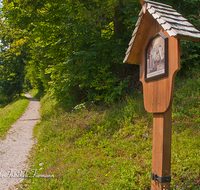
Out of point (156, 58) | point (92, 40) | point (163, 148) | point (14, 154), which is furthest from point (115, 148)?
point (92, 40)

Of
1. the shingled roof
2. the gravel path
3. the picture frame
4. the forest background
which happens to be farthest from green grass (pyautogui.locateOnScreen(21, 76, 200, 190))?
the shingled roof

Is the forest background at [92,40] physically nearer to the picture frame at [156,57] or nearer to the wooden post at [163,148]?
the picture frame at [156,57]

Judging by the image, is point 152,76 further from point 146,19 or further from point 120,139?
point 120,139

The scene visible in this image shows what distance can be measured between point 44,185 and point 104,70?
544 centimetres

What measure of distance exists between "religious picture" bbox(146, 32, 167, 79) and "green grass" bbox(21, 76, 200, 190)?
78.6 inches

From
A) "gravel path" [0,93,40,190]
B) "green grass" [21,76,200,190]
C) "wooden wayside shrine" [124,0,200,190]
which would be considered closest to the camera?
"wooden wayside shrine" [124,0,200,190]

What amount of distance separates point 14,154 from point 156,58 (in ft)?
20.3

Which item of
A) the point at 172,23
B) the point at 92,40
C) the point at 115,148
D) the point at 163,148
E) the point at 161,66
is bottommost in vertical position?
the point at 115,148

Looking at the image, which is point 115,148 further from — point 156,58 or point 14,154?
point 14,154

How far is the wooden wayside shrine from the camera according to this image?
8.01 feet

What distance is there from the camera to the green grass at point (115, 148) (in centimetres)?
378

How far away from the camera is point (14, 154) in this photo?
662 cm

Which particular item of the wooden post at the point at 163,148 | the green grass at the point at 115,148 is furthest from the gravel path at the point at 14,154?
the wooden post at the point at 163,148

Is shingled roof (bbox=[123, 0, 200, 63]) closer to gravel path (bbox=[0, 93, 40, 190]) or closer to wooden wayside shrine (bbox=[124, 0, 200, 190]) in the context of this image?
wooden wayside shrine (bbox=[124, 0, 200, 190])
